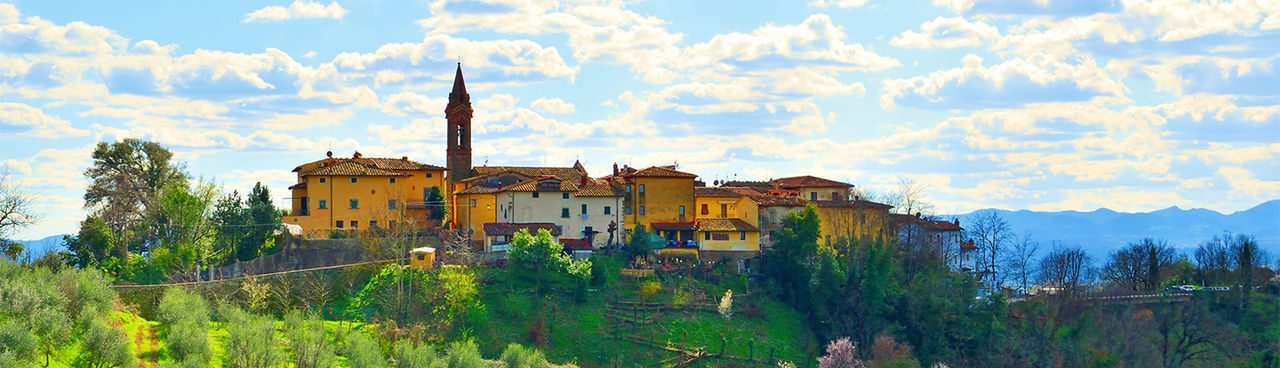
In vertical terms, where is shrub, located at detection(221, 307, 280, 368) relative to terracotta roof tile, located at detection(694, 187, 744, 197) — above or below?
below

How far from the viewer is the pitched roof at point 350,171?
Answer: 73375 millimetres

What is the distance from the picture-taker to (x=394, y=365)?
48312 mm

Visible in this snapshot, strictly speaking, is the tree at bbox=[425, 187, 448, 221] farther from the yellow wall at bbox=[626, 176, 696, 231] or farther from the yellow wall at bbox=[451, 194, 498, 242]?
the yellow wall at bbox=[626, 176, 696, 231]

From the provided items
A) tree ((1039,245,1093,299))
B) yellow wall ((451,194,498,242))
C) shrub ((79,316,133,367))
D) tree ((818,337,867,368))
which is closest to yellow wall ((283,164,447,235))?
yellow wall ((451,194,498,242))

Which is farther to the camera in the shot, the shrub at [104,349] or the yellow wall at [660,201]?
the yellow wall at [660,201]

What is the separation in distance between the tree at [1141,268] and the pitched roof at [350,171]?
41.9 m

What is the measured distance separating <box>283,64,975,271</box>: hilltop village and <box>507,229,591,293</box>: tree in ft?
11.8

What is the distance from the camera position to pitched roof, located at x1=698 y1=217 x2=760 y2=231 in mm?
71375

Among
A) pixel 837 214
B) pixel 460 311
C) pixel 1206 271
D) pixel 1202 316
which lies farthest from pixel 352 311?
pixel 1206 271

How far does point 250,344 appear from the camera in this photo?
140ft

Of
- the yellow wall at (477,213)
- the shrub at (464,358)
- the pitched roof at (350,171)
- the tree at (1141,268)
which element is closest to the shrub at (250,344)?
the shrub at (464,358)

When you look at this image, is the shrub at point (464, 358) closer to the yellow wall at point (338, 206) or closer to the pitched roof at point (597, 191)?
the pitched roof at point (597, 191)

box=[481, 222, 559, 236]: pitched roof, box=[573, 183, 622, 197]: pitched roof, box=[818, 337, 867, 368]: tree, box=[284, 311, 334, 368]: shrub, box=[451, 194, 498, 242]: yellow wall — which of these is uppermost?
box=[573, 183, 622, 197]: pitched roof

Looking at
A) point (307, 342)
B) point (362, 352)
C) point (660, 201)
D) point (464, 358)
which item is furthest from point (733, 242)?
point (307, 342)
